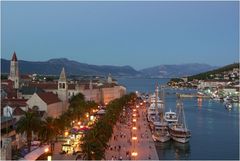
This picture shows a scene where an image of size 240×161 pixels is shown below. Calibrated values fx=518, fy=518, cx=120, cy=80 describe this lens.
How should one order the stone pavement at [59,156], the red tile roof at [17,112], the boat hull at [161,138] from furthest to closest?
1. the boat hull at [161,138]
2. the red tile roof at [17,112]
3. the stone pavement at [59,156]

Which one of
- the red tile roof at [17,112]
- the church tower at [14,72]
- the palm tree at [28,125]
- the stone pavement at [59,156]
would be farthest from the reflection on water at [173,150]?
the church tower at [14,72]

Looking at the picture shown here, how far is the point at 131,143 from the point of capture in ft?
118

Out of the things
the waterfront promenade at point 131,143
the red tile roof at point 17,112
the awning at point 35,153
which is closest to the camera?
the awning at point 35,153

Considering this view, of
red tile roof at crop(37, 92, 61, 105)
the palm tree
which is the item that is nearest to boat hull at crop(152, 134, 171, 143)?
red tile roof at crop(37, 92, 61, 105)

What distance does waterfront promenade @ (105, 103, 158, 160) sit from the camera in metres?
30.8

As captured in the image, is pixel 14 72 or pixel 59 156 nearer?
pixel 59 156

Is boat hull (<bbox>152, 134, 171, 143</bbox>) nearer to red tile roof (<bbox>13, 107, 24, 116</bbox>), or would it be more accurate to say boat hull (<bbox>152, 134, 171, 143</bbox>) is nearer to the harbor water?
the harbor water

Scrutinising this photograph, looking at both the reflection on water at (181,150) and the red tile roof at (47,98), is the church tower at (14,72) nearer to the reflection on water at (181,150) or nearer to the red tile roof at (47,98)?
the red tile roof at (47,98)

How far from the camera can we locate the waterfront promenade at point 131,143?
101ft

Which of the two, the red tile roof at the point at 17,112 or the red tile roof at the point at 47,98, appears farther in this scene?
the red tile roof at the point at 47,98

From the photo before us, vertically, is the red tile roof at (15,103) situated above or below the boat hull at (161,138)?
above

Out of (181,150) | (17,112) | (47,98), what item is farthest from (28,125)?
(47,98)

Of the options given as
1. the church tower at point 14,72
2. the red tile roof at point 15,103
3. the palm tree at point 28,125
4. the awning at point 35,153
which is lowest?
the awning at point 35,153

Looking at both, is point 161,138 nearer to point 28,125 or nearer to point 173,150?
point 173,150
